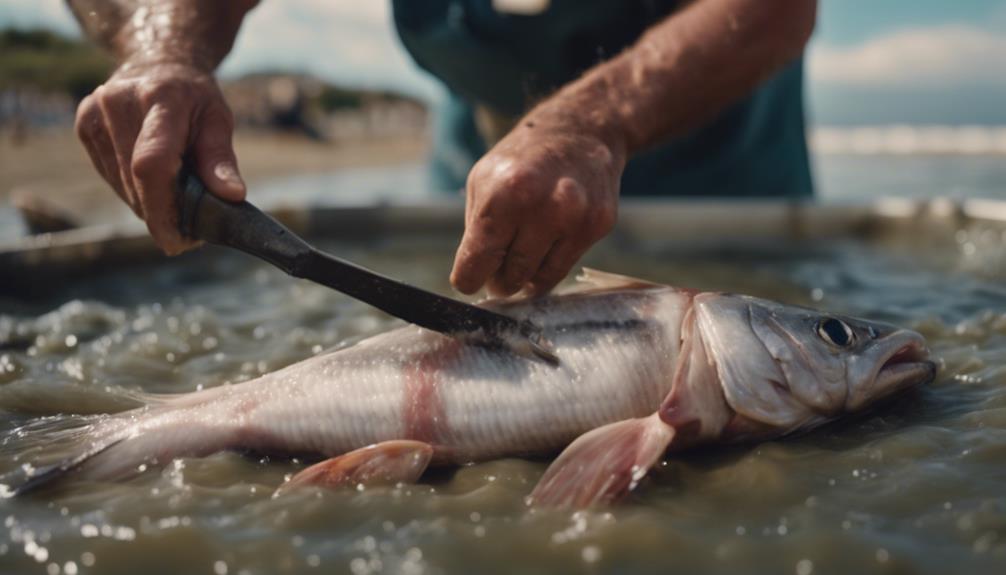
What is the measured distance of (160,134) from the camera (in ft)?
8.72

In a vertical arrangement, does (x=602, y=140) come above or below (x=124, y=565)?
above

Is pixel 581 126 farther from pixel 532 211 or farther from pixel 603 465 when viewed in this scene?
pixel 603 465

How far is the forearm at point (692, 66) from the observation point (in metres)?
3.28

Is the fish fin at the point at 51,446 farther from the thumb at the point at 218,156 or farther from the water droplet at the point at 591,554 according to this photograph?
the water droplet at the point at 591,554

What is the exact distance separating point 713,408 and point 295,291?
277 centimetres

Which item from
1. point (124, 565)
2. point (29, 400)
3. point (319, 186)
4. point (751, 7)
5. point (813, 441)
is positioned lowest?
point (319, 186)

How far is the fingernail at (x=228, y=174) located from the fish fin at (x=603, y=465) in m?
1.25

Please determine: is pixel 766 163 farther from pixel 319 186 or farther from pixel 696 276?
pixel 319 186

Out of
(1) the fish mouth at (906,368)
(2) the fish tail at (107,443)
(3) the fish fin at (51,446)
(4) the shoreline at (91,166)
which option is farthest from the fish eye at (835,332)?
(4) the shoreline at (91,166)

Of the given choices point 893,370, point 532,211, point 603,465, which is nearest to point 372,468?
point 603,465

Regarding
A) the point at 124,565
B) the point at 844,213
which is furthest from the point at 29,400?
the point at 844,213

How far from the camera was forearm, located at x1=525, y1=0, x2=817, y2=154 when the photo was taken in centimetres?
328

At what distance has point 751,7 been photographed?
357 cm

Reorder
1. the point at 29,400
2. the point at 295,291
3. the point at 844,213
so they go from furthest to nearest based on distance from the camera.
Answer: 1. the point at 844,213
2. the point at 295,291
3. the point at 29,400
